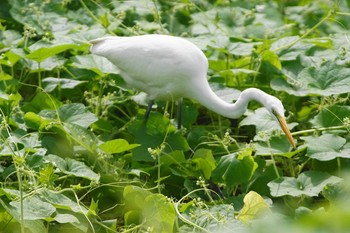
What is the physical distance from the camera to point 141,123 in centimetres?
293

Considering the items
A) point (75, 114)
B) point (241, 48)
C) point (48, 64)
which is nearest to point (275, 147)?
point (75, 114)

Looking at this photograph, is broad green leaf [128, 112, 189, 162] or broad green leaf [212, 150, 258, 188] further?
broad green leaf [128, 112, 189, 162]

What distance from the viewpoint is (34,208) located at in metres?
2.10

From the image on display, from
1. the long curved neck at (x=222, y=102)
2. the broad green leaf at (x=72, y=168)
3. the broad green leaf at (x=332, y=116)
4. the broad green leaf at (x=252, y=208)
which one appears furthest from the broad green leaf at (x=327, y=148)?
the broad green leaf at (x=72, y=168)

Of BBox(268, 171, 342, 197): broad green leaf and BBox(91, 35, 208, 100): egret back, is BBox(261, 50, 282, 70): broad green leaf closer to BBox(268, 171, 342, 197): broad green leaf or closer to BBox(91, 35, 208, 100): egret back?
BBox(91, 35, 208, 100): egret back

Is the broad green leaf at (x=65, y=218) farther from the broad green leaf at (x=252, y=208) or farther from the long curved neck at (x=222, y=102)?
the long curved neck at (x=222, y=102)

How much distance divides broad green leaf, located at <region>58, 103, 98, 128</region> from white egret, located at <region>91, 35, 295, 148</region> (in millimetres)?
295

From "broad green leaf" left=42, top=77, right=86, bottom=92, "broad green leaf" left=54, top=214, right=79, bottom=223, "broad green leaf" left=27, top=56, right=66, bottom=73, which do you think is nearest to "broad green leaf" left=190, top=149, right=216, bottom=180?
"broad green leaf" left=54, top=214, right=79, bottom=223

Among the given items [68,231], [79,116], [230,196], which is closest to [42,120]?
[79,116]

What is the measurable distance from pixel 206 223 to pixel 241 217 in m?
0.21

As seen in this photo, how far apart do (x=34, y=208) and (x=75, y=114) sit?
77 cm

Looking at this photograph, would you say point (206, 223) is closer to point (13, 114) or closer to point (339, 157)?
point (339, 157)

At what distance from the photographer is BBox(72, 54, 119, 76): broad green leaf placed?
Result: 3235 mm

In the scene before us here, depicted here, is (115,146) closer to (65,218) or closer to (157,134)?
(157,134)
